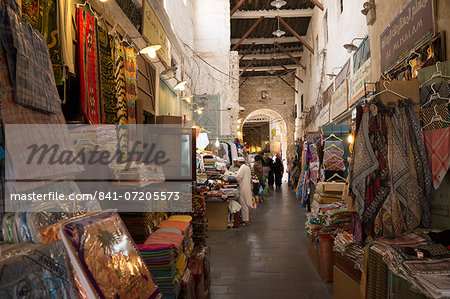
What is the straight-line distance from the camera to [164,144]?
134 inches

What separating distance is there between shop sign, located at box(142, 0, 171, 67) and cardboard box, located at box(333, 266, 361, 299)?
3.90 m

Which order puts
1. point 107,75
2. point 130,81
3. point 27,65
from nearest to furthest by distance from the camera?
point 27,65
point 107,75
point 130,81

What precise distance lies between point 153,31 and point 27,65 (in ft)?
12.5

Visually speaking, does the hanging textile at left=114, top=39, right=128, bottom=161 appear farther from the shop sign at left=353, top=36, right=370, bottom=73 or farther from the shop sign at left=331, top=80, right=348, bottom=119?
the shop sign at left=331, top=80, right=348, bottom=119

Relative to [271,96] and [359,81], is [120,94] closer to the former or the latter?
[359,81]

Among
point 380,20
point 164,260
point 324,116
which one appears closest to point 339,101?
point 324,116

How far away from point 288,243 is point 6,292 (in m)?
5.15

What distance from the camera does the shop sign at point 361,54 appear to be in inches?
213

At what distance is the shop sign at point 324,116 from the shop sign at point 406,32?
5813mm

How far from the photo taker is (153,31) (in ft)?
16.1

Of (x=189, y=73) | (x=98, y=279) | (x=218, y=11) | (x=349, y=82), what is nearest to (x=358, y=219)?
(x=98, y=279)

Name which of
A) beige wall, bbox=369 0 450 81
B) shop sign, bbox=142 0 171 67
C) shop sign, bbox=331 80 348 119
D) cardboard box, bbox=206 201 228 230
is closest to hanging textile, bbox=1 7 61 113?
beige wall, bbox=369 0 450 81

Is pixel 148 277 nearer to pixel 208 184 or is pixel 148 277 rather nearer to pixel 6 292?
pixel 6 292

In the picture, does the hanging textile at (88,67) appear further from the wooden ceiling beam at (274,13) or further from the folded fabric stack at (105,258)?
the wooden ceiling beam at (274,13)
